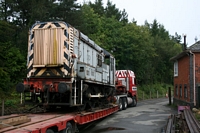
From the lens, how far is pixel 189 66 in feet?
67.6

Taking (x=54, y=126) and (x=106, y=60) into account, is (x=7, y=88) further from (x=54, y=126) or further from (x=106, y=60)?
(x=54, y=126)

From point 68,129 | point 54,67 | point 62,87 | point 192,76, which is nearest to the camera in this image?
point 68,129

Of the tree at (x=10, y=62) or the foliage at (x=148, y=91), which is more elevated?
the tree at (x=10, y=62)

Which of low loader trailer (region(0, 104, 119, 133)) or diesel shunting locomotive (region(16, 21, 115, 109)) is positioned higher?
diesel shunting locomotive (region(16, 21, 115, 109))

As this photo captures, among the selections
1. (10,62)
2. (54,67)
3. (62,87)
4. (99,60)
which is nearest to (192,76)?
(99,60)

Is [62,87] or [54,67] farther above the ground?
[54,67]

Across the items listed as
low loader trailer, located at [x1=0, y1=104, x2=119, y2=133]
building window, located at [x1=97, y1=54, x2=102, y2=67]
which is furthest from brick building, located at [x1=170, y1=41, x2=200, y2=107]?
low loader trailer, located at [x1=0, y1=104, x2=119, y2=133]

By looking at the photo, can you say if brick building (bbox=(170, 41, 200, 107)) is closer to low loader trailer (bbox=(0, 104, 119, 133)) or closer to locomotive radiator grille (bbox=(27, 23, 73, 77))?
low loader trailer (bbox=(0, 104, 119, 133))

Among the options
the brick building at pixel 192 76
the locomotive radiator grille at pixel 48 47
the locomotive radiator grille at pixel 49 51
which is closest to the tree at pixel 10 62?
the locomotive radiator grille at pixel 49 51

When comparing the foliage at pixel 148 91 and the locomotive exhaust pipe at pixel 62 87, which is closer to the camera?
the locomotive exhaust pipe at pixel 62 87

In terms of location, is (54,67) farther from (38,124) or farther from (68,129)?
(38,124)

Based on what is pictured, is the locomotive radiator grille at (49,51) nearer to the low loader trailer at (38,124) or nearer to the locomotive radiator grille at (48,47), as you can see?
the locomotive radiator grille at (48,47)

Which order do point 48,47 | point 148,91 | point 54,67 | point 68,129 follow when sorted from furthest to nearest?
point 148,91
point 48,47
point 54,67
point 68,129

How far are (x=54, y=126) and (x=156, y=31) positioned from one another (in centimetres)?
6586
